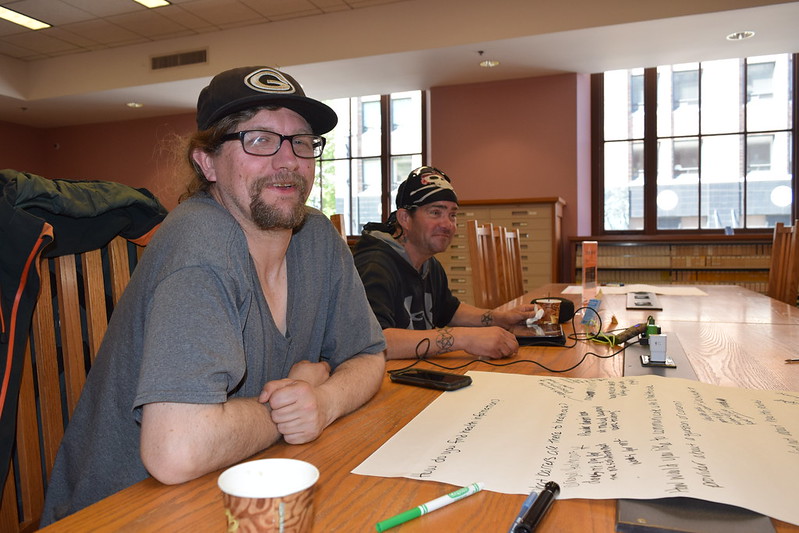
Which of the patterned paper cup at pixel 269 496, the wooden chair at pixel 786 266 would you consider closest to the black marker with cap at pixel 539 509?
the patterned paper cup at pixel 269 496

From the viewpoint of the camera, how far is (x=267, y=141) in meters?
1.13

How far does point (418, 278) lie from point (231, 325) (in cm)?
135

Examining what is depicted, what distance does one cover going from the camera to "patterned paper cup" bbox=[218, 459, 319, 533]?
457mm

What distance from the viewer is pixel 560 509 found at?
61 centimetres

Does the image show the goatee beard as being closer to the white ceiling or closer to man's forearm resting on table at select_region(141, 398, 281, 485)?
man's forearm resting on table at select_region(141, 398, 281, 485)

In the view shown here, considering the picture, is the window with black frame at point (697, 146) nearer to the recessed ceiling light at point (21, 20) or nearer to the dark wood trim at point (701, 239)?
the dark wood trim at point (701, 239)

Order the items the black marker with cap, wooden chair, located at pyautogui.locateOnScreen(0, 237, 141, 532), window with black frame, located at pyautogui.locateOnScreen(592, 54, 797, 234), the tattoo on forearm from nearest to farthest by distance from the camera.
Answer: the black marker with cap
wooden chair, located at pyautogui.locateOnScreen(0, 237, 141, 532)
the tattoo on forearm
window with black frame, located at pyautogui.locateOnScreen(592, 54, 797, 234)

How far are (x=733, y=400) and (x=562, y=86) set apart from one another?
621cm

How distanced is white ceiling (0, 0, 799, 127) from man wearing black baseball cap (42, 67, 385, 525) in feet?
16.3

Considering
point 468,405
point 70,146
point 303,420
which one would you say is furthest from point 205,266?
point 70,146

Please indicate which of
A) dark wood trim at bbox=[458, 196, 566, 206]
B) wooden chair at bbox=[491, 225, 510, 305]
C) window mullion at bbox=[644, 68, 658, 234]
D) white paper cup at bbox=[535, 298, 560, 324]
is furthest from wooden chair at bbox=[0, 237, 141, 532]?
window mullion at bbox=[644, 68, 658, 234]

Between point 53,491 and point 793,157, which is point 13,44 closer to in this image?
point 53,491

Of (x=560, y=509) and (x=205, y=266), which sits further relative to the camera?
(x=205, y=266)

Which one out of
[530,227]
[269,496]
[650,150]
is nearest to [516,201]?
[530,227]
